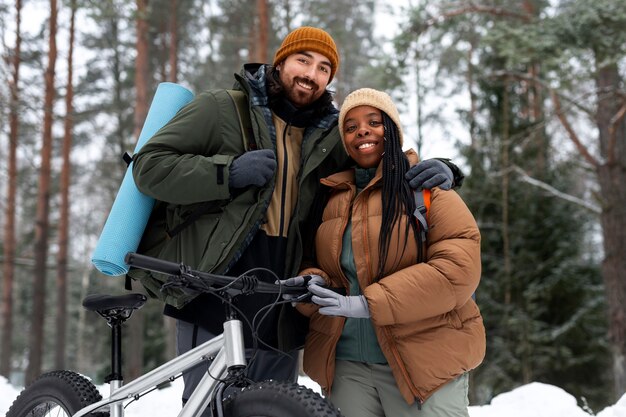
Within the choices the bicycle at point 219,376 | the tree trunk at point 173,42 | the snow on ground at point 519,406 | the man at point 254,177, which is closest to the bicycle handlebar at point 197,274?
the bicycle at point 219,376

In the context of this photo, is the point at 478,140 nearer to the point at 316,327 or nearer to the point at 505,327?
the point at 505,327

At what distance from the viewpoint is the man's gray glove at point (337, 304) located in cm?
217

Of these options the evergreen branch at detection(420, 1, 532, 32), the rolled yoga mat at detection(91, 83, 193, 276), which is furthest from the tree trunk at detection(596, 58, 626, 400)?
the rolled yoga mat at detection(91, 83, 193, 276)

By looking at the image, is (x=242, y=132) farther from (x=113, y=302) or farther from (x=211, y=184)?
(x=113, y=302)

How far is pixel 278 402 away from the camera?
6.52 ft

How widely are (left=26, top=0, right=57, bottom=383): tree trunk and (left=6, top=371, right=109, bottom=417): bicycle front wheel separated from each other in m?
10.6

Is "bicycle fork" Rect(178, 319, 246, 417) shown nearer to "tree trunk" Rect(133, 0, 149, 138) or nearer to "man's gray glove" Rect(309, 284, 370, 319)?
"man's gray glove" Rect(309, 284, 370, 319)

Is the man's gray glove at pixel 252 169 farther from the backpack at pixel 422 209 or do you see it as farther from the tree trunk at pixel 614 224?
the tree trunk at pixel 614 224

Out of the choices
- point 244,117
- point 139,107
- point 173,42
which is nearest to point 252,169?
point 244,117

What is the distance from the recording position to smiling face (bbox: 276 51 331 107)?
278 centimetres

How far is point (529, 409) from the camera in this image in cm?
546

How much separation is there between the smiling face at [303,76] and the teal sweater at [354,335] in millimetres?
689

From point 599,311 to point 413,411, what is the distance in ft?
31.8

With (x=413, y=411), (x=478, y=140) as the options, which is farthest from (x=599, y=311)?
(x=413, y=411)
